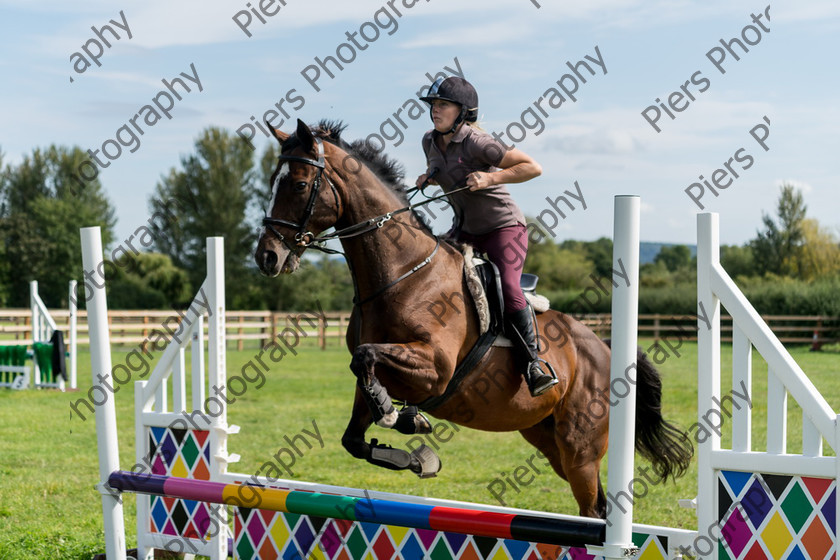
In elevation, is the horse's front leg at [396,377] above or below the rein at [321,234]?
below

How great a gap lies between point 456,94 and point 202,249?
136ft

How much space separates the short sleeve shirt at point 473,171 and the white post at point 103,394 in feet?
5.43

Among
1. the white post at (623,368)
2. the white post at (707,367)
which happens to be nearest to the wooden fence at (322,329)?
the white post at (707,367)

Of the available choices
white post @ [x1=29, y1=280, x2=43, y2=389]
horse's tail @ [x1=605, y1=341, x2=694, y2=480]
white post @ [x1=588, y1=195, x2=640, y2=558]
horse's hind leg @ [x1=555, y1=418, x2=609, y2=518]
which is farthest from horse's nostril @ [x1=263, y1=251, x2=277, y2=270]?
white post @ [x1=29, y1=280, x2=43, y2=389]

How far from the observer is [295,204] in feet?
11.9

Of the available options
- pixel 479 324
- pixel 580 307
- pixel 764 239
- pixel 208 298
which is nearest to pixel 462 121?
pixel 479 324

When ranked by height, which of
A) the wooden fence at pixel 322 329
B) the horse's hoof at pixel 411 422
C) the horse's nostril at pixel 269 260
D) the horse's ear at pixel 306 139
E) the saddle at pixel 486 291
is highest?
the horse's ear at pixel 306 139

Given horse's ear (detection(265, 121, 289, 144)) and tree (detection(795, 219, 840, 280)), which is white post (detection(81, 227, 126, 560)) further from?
tree (detection(795, 219, 840, 280))

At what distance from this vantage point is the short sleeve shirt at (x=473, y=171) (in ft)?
13.0

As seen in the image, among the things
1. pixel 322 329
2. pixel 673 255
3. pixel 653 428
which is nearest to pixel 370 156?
pixel 653 428

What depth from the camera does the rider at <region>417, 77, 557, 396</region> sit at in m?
3.91

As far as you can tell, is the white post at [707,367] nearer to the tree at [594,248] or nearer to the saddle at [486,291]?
the saddle at [486,291]

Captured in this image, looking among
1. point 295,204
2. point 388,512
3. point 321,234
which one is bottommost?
point 388,512

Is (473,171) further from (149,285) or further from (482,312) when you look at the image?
(149,285)
